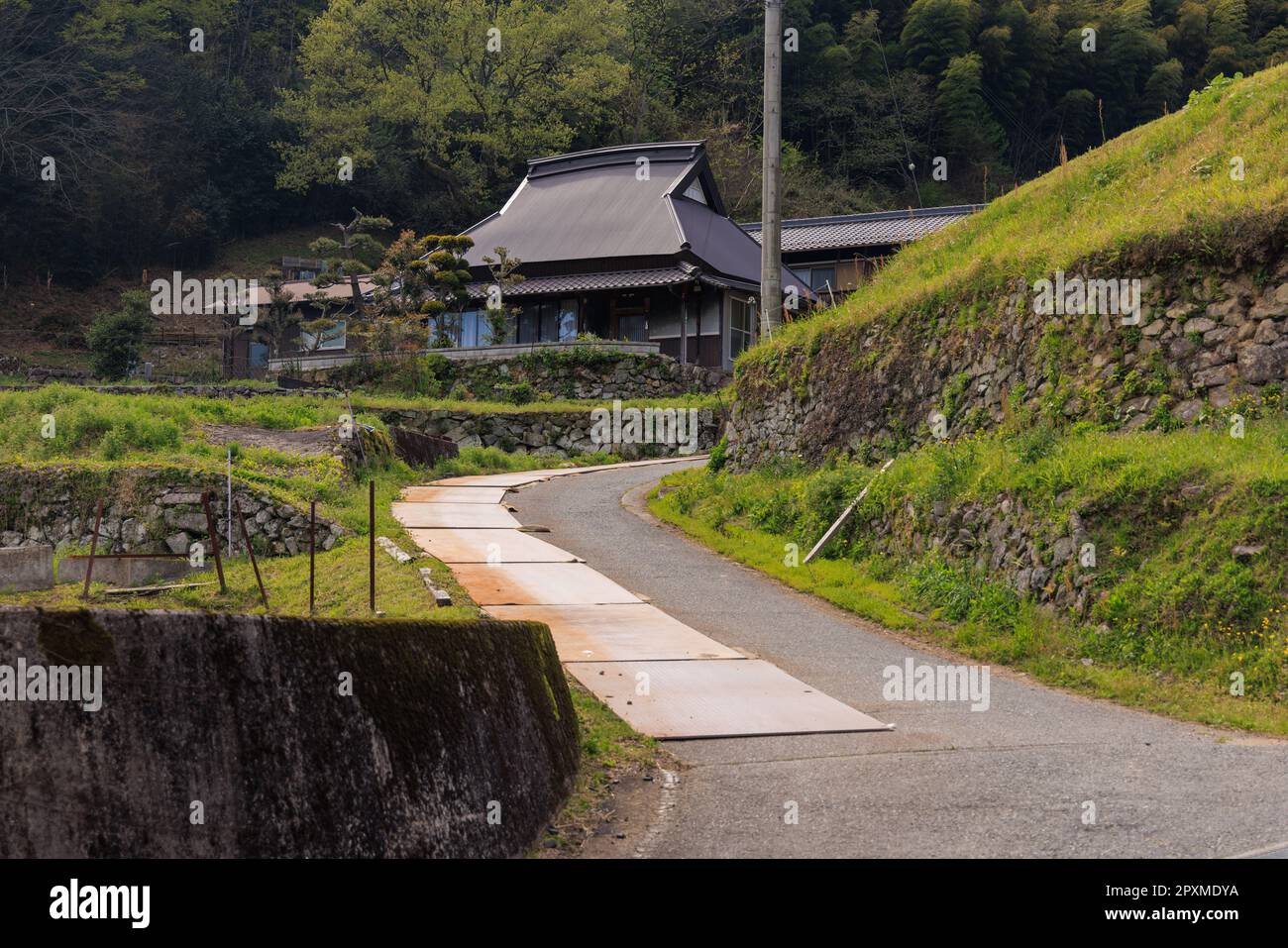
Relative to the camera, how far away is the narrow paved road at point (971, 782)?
19.0 ft

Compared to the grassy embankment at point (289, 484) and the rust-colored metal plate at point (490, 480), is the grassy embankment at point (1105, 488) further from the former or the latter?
the grassy embankment at point (289, 484)

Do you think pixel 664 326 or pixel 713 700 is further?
pixel 664 326

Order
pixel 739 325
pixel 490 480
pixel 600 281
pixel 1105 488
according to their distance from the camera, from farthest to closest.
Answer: pixel 739 325 → pixel 600 281 → pixel 490 480 → pixel 1105 488

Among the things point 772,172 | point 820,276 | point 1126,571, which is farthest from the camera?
point 820,276

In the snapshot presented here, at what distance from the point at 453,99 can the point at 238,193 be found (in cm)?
1150

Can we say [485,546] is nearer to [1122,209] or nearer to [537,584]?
[537,584]

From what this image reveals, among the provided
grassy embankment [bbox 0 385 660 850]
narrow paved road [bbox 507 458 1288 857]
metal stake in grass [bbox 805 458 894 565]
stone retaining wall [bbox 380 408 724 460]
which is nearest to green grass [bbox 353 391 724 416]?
stone retaining wall [bbox 380 408 724 460]

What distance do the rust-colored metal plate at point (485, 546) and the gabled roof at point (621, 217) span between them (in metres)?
21.3

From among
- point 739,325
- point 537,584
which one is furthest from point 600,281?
point 537,584

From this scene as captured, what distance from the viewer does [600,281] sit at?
37062 millimetres

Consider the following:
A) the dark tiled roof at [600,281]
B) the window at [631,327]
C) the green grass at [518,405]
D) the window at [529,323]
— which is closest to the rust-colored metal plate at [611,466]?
the green grass at [518,405]

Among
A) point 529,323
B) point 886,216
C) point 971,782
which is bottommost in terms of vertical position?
point 971,782

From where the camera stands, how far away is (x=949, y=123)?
61.4 m

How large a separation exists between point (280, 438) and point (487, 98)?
38869 millimetres
